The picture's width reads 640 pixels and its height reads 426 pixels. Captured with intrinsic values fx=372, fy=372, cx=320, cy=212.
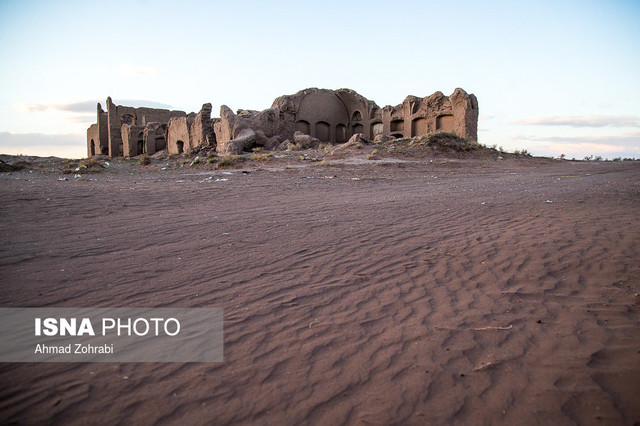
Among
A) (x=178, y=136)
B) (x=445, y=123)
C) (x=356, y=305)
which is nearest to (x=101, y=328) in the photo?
(x=356, y=305)

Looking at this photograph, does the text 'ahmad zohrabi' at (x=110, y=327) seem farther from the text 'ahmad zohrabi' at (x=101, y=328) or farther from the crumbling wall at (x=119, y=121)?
the crumbling wall at (x=119, y=121)

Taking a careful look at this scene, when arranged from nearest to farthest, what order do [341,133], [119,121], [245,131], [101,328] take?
[101,328]
[245,131]
[119,121]
[341,133]

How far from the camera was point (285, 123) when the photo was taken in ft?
87.0

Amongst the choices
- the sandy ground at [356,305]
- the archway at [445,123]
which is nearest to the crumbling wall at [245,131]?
the archway at [445,123]

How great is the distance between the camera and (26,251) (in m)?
4.52

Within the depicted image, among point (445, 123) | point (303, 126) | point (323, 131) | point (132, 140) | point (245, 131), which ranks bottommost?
point (245, 131)

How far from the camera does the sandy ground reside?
6.73 feet

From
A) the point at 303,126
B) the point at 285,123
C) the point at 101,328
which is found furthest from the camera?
the point at 303,126

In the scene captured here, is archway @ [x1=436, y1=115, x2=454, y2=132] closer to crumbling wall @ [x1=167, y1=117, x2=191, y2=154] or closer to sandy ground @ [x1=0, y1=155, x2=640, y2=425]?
crumbling wall @ [x1=167, y1=117, x2=191, y2=154]

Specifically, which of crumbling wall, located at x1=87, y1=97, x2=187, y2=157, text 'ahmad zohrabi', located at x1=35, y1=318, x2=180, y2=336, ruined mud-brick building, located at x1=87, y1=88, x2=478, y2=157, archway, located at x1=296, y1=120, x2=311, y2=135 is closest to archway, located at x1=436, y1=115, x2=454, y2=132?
ruined mud-brick building, located at x1=87, y1=88, x2=478, y2=157

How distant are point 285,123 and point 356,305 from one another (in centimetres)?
2460

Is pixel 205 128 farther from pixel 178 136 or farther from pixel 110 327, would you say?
pixel 110 327

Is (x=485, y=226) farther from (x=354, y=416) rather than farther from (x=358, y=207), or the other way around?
(x=354, y=416)

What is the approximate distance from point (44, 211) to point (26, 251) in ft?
8.69
